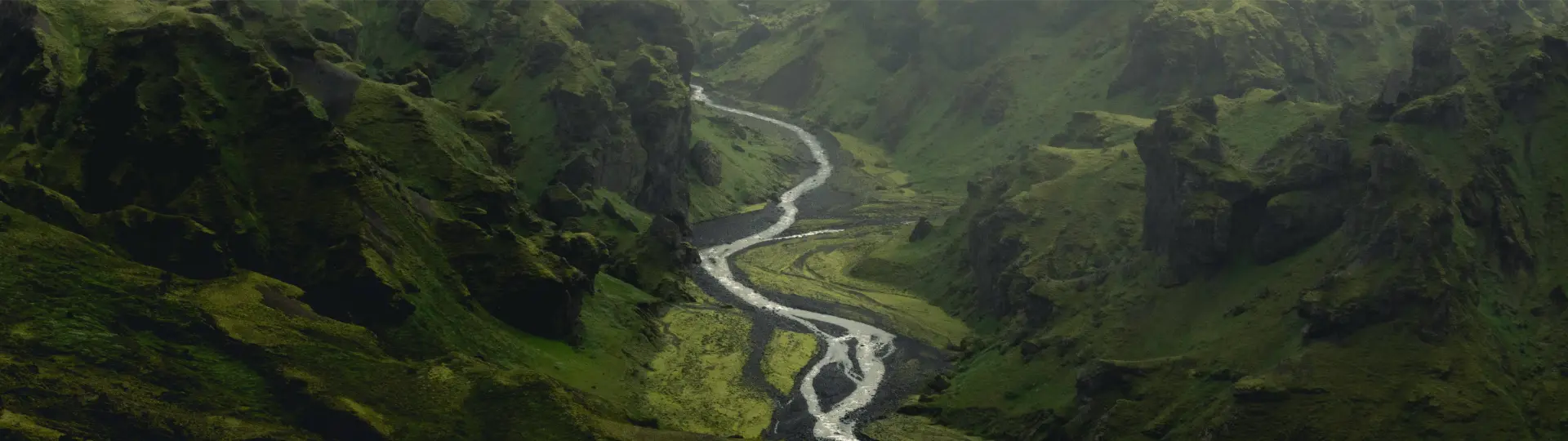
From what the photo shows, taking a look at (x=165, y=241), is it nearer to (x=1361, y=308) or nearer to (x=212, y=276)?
(x=212, y=276)

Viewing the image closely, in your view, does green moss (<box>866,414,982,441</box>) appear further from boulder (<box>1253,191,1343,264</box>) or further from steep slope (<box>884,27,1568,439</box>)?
boulder (<box>1253,191,1343,264</box>)

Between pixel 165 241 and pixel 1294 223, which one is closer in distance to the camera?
pixel 165 241

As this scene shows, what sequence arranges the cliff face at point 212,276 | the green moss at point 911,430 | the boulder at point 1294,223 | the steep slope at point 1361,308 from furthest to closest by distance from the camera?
the boulder at point 1294,223
the green moss at point 911,430
the steep slope at point 1361,308
the cliff face at point 212,276

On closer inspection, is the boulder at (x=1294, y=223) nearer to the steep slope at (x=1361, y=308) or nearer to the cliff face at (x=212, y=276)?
the steep slope at (x=1361, y=308)

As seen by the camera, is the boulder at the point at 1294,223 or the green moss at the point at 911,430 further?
the boulder at the point at 1294,223

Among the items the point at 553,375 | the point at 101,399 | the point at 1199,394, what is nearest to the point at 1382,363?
the point at 1199,394

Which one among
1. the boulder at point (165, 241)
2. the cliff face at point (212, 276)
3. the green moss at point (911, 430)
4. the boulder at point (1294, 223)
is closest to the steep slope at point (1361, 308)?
the boulder at point (1294, 223)

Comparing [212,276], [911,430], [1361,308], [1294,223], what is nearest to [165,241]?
[212,276]

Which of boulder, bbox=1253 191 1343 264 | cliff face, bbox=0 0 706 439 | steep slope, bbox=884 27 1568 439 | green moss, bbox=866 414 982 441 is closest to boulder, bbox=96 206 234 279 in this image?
cliff face, bbox=0 0 706 439

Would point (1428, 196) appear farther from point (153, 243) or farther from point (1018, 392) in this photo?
point (153, 243)

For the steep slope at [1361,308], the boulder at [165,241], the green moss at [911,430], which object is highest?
the boulder at [165,241]

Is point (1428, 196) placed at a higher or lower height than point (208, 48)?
lower
